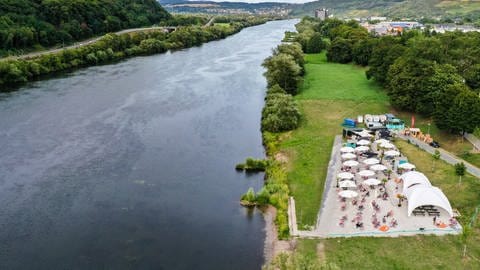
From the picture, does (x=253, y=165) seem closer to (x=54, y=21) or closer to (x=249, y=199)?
(x=249, y=199)

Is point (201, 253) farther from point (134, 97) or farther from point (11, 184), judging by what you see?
point (134, 97)

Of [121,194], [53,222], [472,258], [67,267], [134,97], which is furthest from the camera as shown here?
[134,97]

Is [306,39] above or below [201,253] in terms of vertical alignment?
above

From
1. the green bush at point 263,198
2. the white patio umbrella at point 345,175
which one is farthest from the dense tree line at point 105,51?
the white patio umbrella at point 345,175

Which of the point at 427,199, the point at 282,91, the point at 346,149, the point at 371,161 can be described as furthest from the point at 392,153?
the point at 282,91

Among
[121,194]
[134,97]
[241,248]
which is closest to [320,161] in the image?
[241,248]

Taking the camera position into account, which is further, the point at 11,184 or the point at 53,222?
the point at 11,184

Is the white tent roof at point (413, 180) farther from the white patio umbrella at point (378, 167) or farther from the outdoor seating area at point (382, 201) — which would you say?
the white patio umbrella at point (378, 167)

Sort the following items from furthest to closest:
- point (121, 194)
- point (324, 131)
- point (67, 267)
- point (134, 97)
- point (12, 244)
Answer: point (134, 97), point (324, 131), point (121, 194), point (12, 244), point (67, 267)
